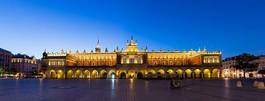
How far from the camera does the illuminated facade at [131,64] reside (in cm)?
13612

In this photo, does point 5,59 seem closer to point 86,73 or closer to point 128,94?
point 86,73

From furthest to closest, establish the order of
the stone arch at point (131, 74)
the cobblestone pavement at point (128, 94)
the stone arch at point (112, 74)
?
the stone arch at point (112, 74)
the stone arch at point (131, 74)
the cobblestone pavement at point (128, 94)

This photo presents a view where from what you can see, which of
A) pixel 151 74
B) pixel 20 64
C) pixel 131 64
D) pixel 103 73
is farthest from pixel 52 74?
pixel 151 74

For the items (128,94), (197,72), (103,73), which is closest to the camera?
(128,94)

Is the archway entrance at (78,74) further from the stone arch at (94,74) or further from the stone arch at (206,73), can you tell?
the stone arch at (206,73)

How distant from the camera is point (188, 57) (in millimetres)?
157500

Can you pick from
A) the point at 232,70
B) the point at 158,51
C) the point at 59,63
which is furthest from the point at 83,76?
the point at 232,70

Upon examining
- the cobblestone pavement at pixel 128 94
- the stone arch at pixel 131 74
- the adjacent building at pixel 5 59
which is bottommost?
the stone arch at pixel 131 74

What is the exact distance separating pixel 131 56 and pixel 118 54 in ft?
21.8

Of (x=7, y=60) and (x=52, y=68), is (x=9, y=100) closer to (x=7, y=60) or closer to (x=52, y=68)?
(x=52, y=68)

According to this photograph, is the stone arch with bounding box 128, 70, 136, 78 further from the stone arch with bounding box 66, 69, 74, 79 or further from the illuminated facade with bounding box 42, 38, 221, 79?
the stone arch with bounding box 66, 69, 74, 79

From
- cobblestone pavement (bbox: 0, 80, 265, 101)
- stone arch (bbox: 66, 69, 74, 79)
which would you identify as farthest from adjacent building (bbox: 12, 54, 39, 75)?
cobblestone pavement (bbox: 0, 80, 265, 101)

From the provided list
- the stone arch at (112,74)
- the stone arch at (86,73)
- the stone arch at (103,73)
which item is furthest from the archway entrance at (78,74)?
the stone arch at (112,74)

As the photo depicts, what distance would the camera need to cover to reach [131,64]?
141 m
